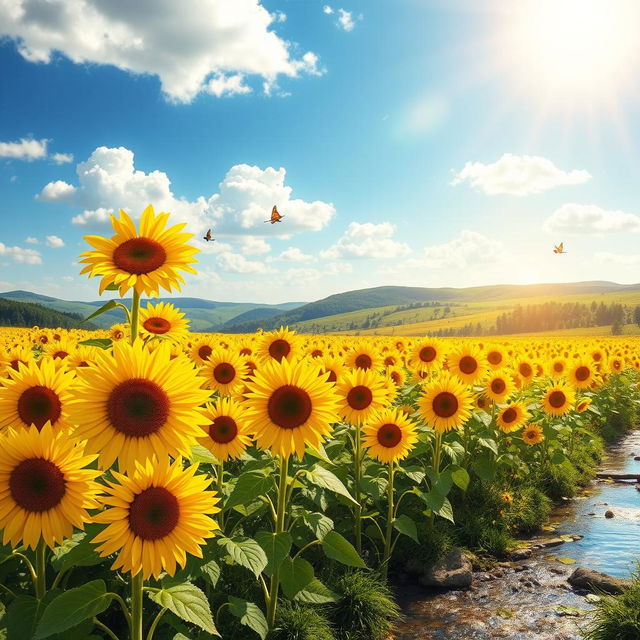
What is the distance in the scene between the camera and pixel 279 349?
8586mm

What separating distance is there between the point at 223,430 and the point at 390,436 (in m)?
2.94

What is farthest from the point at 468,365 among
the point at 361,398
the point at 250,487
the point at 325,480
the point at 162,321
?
the point at 162,321

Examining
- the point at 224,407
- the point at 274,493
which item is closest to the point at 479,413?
the point at 274,493

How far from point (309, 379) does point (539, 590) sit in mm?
6394

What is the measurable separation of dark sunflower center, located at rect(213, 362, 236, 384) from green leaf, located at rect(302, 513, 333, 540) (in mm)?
2531

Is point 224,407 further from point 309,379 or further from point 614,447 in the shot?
point 614,447

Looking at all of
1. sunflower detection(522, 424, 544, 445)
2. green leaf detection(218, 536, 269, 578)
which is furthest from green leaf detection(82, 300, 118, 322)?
sunflower detection(522, 424, 544, 445)

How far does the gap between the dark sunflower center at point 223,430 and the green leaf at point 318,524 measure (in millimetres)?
1295

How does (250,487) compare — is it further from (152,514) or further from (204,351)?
(204,351)

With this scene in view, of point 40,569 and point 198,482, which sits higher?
point 198,482

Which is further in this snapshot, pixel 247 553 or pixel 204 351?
pixel 204 351

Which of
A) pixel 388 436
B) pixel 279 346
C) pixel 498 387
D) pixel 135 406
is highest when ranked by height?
pixel 279 346

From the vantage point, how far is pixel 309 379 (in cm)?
516

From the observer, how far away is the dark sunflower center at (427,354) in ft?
38.2
